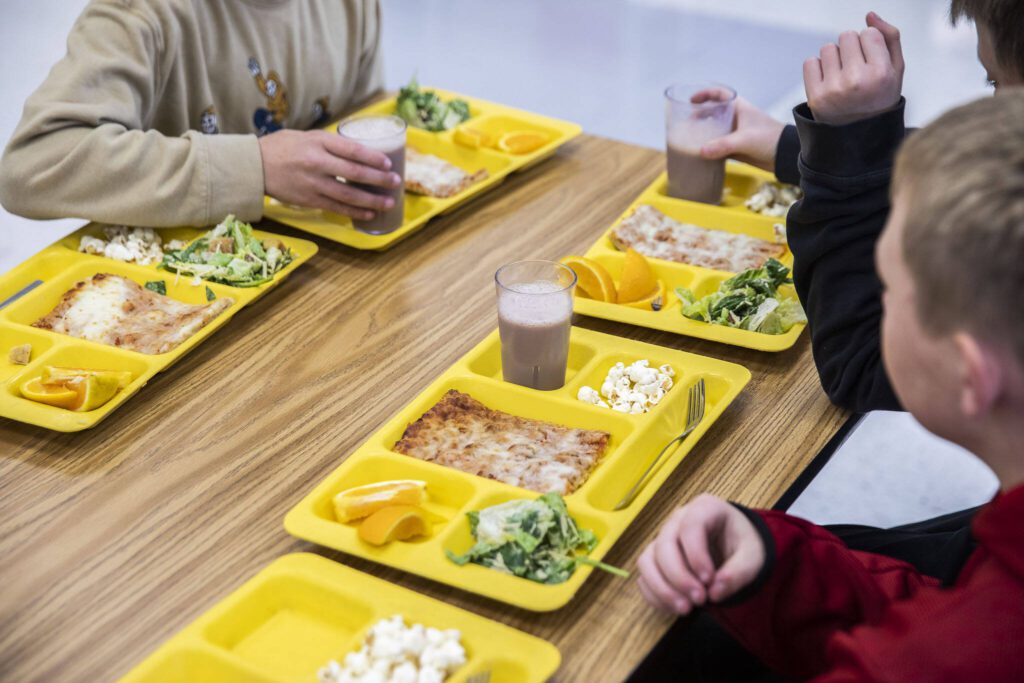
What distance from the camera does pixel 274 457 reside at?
1516mm

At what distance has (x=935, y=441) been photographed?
3.27m

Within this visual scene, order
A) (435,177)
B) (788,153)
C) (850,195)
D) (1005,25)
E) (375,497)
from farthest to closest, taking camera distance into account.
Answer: (435,177), (788,153), (850,195), (1005,25), (375,497)

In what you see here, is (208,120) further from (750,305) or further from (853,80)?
(853,80)

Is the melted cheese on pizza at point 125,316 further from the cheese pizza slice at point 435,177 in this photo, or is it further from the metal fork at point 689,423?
the metal fork at point 689,423

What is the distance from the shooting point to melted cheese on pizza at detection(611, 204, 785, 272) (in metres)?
1.97

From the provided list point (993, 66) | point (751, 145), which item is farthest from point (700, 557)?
point (751, 145)

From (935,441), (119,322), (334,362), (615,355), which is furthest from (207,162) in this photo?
(935,441)

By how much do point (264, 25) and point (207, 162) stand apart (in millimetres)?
556

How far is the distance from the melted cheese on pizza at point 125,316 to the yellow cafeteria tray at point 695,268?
628mm

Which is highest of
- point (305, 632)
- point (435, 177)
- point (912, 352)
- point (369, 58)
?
point (912, 352)

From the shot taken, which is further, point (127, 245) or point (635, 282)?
point (127, 245)

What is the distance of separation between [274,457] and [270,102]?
1.22 meters

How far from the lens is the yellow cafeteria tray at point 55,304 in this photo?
5.14 feet

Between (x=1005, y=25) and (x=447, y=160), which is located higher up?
(x=1005, y=25)
